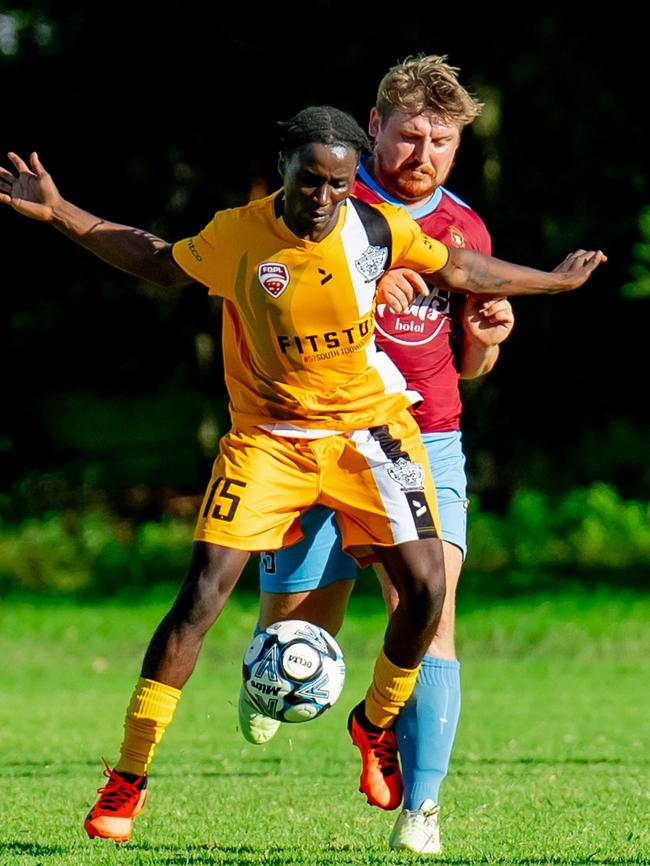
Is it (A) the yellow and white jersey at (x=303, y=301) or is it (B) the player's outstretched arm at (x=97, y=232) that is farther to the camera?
(B) the player's outstretched arm at (x=97, y=232)

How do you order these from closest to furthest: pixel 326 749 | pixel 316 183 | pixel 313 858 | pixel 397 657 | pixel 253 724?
pixel 313 858 < pixel 316 183 < pixel 397 657 < pixel 253 724 < pixel 326 749

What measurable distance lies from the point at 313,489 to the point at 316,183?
1110 millimetres

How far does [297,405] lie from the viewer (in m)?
5.80

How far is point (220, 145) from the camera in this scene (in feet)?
73.3

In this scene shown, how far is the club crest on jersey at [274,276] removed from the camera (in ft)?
18.6

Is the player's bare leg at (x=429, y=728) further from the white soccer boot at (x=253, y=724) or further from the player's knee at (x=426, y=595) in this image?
the white soccer boot at (x=253, y=724)

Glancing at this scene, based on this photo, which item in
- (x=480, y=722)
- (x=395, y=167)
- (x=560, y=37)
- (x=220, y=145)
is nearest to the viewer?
(x=395, y=167)

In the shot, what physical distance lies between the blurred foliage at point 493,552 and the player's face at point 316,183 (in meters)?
14.0

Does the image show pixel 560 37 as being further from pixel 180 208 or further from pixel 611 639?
pixel 611 639

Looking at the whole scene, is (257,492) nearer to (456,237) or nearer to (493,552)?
(456,237)

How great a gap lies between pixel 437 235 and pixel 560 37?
1491 cm

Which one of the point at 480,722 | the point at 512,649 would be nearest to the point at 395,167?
the point at 480,722

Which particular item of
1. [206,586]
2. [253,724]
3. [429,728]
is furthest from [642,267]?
[206,586]

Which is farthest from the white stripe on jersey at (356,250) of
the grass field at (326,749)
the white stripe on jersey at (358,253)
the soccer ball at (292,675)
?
the grass field at (326,749)
